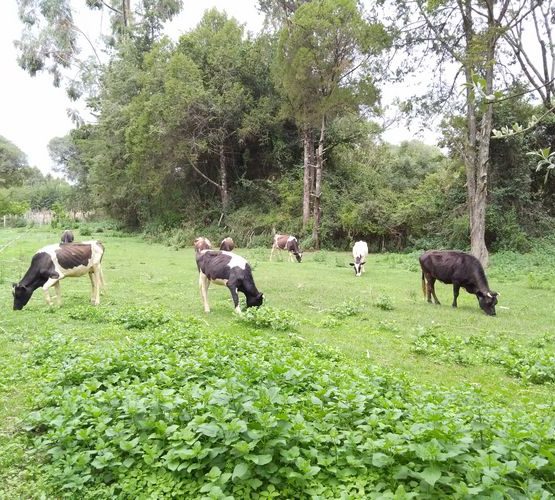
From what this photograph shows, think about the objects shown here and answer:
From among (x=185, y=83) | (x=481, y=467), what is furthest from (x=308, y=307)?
(x=185, y=83)

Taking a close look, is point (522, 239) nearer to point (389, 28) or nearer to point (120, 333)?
point (389, 28)

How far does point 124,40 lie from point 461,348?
4001cm

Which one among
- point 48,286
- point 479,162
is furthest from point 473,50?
point 48,286

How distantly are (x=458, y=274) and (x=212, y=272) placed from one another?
6.66 metres

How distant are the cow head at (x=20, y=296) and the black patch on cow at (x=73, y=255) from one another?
1.05 meters

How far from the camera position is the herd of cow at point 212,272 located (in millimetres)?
11398

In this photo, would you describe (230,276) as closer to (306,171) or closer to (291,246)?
(291,246)

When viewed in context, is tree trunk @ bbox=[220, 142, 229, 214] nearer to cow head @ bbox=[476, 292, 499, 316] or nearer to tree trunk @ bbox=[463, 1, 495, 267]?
tree trunk @ bbox=[463, 1, 495, 267]

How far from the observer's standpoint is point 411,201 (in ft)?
98.6

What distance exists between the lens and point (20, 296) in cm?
1107

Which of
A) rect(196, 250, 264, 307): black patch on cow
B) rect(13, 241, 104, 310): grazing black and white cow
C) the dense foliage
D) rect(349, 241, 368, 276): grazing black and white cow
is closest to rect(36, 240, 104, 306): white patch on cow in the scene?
rect(13, 241, 104, 310): grazing black and white cow

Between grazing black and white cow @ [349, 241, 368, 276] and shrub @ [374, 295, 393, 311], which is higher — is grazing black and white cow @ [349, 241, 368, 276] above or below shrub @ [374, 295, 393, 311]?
above

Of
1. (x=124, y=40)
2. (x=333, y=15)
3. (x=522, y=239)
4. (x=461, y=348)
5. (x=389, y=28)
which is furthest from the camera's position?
(x=124, y=40)

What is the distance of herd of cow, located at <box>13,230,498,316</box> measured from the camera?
11.4m
